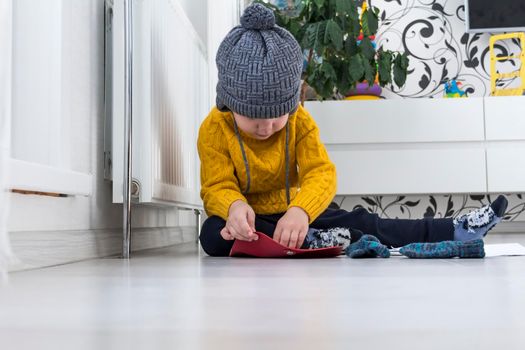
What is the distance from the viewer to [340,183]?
3152 mm

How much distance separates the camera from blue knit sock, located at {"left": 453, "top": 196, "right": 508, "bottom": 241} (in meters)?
1.33

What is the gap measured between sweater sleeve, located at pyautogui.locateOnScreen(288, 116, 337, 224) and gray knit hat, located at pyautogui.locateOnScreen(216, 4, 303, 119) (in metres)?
0.16

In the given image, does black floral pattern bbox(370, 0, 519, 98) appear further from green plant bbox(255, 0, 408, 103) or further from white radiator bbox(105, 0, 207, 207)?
white radiator bbox(105, 0, 207, 207)

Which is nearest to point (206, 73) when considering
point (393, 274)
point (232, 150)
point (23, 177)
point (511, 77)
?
point (232, 150)

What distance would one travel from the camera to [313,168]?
5.14 feet

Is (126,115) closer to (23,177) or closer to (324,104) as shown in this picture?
(23,177)

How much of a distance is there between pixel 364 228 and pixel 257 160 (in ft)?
1.09

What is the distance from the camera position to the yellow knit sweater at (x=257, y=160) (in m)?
1.52

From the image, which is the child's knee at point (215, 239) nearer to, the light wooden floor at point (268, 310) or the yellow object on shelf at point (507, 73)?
the light wooden floor at point (268, 310)

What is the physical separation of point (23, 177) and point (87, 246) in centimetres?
40

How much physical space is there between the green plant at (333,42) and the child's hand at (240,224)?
1140 mm

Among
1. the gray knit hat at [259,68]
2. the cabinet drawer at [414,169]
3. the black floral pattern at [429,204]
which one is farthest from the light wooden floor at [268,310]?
the black floral pattern at [429,204]

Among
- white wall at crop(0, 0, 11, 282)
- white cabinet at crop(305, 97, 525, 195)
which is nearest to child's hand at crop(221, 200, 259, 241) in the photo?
white wall at crop(0, 0, 11, 282)

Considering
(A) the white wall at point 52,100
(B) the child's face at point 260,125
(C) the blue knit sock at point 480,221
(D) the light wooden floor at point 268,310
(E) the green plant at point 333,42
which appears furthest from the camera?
(E) the green plant at point 333,42
